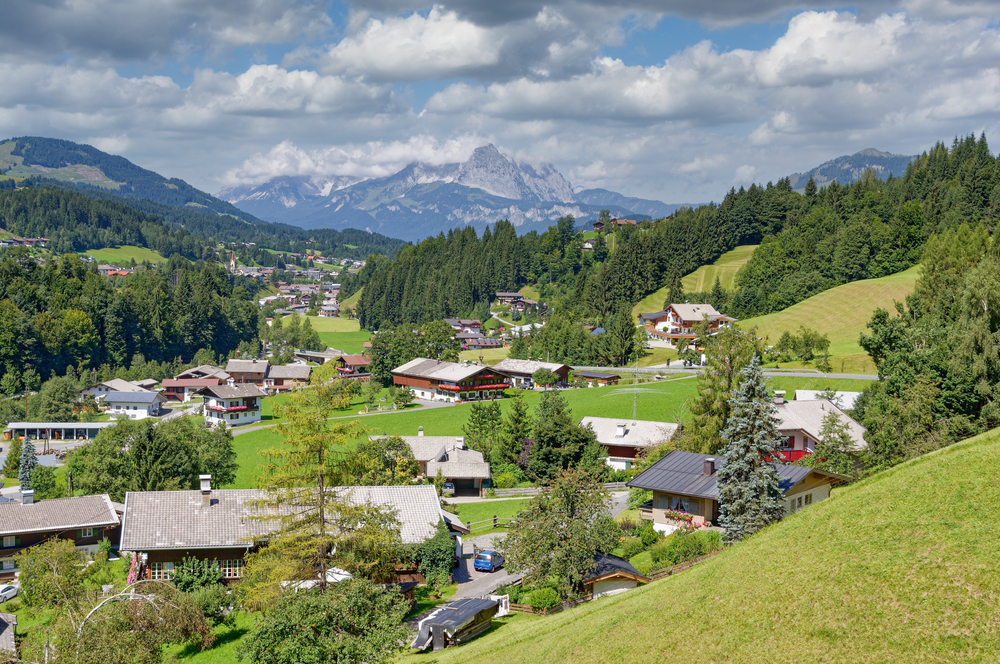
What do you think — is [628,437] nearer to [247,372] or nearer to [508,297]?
[247,372]

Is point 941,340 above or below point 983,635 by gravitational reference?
above

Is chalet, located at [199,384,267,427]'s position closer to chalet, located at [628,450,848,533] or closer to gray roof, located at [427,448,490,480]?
gray roof, located at [427,448,490,480]

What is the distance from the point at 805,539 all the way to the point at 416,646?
13.8 m

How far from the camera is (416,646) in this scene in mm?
26484

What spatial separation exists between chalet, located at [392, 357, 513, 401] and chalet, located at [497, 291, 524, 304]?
6581 centimetres

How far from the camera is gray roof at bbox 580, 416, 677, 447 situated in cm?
5622

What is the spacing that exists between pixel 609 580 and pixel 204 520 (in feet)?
65.8

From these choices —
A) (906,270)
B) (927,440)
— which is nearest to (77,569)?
(927,440)

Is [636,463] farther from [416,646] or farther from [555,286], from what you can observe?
[555,286]

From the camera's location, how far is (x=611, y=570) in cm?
2938

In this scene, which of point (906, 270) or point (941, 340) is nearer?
point (941, 340)

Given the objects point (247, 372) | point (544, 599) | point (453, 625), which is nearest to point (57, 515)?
point (453, 625)

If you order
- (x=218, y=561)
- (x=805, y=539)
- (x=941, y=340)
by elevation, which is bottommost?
(x=218, y=561)

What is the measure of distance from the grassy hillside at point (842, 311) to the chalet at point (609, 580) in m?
54.5
